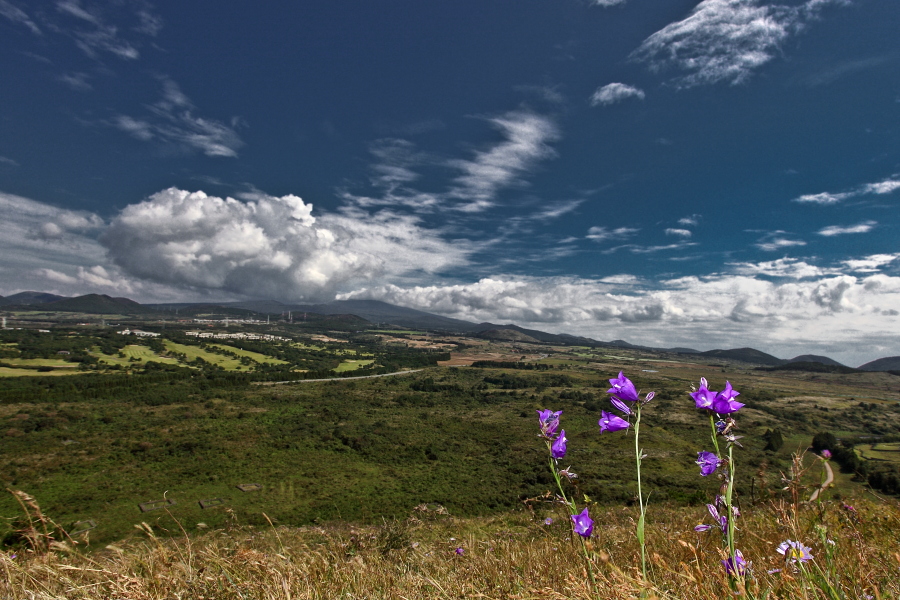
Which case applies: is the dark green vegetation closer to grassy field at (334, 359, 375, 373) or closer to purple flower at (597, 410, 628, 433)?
purple flower at (597, 410, 628, 433)

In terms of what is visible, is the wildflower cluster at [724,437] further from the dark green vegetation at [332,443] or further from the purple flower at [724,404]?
the dark green vegetation at [332,443]

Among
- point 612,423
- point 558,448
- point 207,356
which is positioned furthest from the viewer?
point 207,356

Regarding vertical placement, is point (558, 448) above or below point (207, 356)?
above

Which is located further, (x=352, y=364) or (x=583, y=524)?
(x=352, y=364)

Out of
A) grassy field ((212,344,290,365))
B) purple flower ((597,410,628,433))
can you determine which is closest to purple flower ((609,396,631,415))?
purple flower ((597,410,628,433))

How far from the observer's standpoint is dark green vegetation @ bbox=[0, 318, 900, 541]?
32969mm

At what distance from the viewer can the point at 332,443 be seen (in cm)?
5516

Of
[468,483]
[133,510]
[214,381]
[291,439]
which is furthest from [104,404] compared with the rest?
[468,483]

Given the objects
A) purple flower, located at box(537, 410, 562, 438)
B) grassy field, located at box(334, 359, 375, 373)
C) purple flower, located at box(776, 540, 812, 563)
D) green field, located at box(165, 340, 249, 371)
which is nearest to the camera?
purple flower, located at box(537, 410, 562, 438)

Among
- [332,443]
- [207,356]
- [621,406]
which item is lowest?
[332,443]

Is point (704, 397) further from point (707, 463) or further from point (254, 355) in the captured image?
point (254, 355)

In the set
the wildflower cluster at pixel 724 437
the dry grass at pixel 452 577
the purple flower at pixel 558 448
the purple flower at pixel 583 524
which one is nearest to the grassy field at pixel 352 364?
the dry grass at pixel 452 577

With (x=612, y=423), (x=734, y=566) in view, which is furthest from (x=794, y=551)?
(x=612, y=423)

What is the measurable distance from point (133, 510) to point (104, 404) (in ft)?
193
